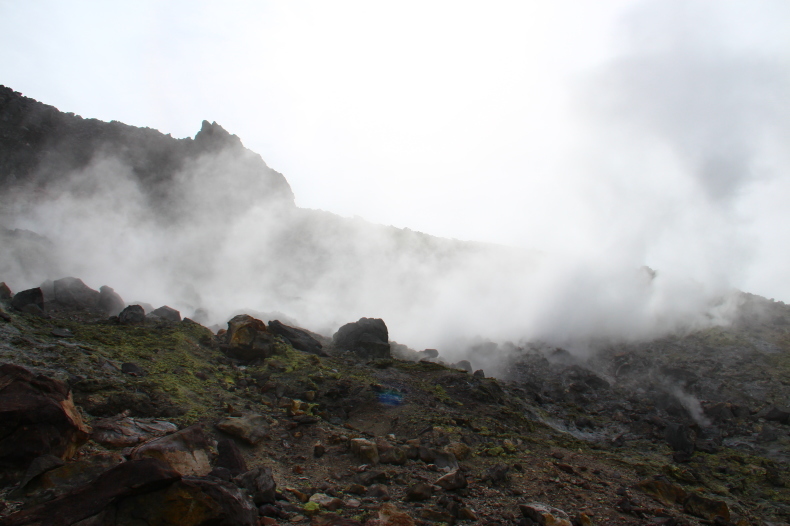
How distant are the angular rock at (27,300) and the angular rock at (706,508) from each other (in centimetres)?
1525

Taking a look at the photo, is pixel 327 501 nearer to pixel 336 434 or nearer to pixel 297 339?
pixel 336 434

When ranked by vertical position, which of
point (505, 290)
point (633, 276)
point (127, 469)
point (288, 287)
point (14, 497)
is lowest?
point (14, 497)

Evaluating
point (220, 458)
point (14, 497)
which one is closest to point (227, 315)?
point (220, 458)

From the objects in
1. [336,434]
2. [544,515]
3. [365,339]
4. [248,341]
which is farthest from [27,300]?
[544,515]

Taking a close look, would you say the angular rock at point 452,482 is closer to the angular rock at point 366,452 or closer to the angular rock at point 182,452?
the angular rock at point 366,452

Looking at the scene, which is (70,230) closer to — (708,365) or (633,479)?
(633,479)

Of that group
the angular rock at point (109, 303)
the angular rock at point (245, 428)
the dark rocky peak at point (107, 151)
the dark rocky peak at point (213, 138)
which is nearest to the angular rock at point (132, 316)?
the angular rock at point (109, 303)

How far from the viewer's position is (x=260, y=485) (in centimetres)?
519

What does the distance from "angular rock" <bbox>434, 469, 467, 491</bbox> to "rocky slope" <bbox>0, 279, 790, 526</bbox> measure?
0.02 meters

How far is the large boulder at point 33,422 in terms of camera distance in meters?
4.67

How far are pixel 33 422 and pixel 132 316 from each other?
768cm

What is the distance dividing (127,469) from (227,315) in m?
17.3

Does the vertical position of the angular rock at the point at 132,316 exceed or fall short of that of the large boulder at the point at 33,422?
it exceeds it

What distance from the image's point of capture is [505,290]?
2717cm
